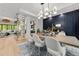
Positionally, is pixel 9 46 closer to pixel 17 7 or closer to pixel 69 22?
pixel 17 7

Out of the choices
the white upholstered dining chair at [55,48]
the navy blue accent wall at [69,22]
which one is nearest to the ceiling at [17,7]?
the navy blue accent wall at [69,22]

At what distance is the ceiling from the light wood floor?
1.49 feet

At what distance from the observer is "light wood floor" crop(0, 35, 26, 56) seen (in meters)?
2.04

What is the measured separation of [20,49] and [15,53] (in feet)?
0.40

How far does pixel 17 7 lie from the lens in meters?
2.08

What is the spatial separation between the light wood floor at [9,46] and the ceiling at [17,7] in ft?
1.49

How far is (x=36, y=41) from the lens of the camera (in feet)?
7.80

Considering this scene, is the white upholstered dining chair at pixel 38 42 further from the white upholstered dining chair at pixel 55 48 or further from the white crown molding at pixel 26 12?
the white crown molding at pixel 26 12

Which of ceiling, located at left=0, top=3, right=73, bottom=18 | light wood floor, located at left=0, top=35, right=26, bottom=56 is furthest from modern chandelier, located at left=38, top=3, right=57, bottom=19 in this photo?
light wood floor, located at left=0, top=35, right=26, bottom=56

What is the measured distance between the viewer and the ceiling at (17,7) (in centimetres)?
204

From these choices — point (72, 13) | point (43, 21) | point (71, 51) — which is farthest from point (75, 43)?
point (43, 21)

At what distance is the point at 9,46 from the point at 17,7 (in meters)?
0.79

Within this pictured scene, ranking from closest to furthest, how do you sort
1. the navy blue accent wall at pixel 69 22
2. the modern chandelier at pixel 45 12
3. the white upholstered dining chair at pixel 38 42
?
the navy blue accent wall at pixel 69 22 < the modern chandelier at pixel 45 12 < the white upholstered dining chair at pixel 38 42

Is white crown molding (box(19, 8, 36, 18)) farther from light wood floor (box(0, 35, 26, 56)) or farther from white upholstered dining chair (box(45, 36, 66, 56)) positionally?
white upholstered dining chair (box(45, 36, 66, 56))
